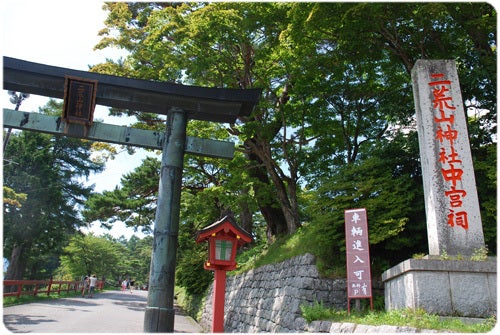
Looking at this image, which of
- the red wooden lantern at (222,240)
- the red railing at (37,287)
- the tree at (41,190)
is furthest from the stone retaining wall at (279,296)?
the tree at (41,190)

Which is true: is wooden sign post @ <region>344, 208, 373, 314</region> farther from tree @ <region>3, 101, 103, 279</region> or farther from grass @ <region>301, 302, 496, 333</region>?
tree @ <region>3, 101, 103, 279</region>

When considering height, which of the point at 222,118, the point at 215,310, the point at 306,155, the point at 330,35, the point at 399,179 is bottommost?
the point at 215,310

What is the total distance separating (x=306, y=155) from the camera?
1490 centimetres

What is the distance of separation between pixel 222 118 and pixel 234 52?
21.3ft

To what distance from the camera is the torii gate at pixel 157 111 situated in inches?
301

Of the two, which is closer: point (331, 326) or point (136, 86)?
point (331, 326)

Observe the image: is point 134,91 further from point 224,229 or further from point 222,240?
point 222,240

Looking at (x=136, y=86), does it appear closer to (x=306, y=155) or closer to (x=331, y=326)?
(x=331, y=326)

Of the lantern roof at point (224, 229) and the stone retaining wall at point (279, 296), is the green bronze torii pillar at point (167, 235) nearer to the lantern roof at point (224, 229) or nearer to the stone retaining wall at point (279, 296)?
the lantern roof at point (224, 229)

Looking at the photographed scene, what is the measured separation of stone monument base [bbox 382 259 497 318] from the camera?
21.7ft

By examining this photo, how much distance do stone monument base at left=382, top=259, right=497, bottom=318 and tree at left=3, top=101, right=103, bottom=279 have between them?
23852mm

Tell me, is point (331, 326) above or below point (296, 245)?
below

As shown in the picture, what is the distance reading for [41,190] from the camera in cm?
2541

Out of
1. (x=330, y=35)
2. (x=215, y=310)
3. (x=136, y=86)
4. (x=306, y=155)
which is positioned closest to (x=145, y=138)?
(x=136, y=86)
